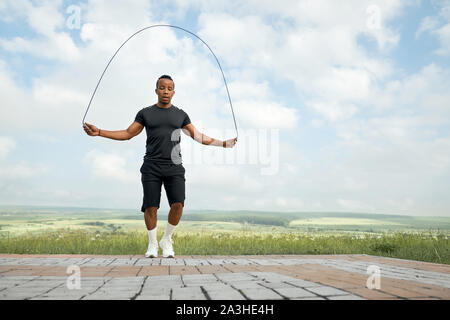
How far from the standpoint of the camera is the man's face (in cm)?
533

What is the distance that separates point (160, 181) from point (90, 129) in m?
1.15

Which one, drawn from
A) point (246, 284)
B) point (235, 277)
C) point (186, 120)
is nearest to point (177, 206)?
point (186, 120)

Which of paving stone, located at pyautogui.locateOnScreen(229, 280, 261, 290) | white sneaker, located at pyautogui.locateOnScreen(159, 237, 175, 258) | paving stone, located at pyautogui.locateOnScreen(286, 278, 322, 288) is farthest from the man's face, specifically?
paving stone, located at pyautogui.locateOnScreen(286, 278, 322, 288)

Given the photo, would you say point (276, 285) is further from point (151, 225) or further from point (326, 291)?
point (151, 225)

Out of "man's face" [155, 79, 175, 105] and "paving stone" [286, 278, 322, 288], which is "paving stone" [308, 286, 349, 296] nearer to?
"paving stone" [286, 278, 322, 288]

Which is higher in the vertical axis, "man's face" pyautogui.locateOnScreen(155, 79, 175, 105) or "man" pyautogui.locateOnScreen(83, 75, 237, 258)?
"man's face" pyautogui.locateOnScreen(155, 79, 175, 105)

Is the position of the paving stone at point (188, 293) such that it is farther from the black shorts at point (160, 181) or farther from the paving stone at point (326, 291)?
the black shorts at point (160, 181)

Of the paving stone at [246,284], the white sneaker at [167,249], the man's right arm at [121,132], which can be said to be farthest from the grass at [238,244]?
the paving stone at [246,284]

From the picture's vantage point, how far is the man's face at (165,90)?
533 cm

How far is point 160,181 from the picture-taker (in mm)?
5301

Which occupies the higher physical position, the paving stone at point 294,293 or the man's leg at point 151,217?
the man's leg at point 151,217

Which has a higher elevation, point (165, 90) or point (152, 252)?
point (165, 90)
